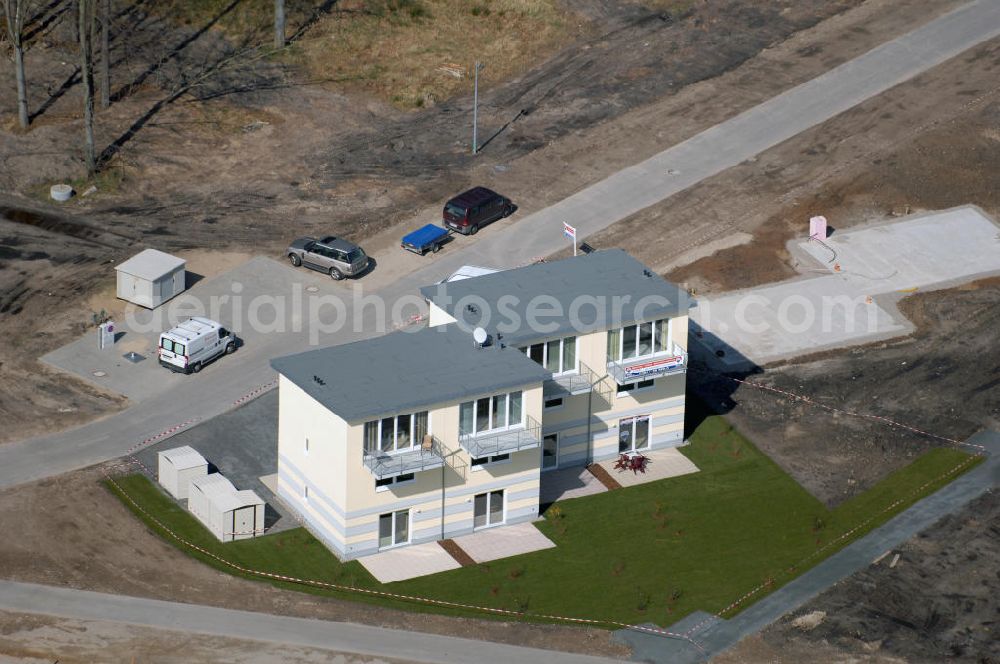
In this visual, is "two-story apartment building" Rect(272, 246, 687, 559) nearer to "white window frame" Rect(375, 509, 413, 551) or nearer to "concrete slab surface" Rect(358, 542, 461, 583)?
"white window frame" Rect(375, 509, 413, 551)

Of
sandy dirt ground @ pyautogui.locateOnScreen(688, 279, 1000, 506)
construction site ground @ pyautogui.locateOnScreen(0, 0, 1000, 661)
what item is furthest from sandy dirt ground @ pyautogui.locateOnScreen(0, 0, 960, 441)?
sandy dirt ground @ pyautogui.locateOnScreen(688, 279, 1000, 506)

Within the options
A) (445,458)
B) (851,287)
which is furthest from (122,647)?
(851,287)

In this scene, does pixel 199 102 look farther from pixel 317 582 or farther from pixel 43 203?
pixel 317 582

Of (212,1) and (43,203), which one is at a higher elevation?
(212,1)

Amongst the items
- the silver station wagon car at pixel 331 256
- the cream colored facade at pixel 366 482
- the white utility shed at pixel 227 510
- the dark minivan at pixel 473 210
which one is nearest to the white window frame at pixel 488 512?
the cream colored facade at pixel 366 482

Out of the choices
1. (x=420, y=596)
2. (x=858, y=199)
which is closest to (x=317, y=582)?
(x=420, y=596)

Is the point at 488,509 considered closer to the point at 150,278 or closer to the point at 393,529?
the point at 393,529
